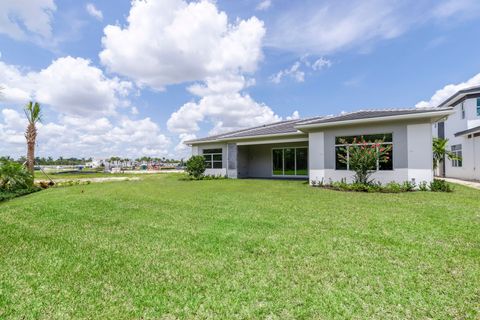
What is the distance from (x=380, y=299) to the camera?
2.77 metres

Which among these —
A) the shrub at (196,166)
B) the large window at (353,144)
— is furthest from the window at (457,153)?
the shrub at (196,166)

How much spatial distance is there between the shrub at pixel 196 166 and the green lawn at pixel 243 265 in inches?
492

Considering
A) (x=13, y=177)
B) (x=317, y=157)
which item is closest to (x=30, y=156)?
(x=13, y=177)

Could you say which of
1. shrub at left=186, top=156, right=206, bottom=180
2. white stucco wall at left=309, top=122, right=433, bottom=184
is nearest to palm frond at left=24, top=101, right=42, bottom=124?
shrub at left=186, top=156, right=206, bottom=180

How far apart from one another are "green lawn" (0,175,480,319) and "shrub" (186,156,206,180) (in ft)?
41.0

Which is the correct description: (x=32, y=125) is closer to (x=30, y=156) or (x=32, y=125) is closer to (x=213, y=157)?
(x=30, y=156)

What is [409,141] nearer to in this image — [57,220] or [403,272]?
[403,272]

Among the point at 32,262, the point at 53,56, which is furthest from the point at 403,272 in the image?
the point at 53,56

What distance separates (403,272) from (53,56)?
64.3 feet

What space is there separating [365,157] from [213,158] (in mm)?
12932

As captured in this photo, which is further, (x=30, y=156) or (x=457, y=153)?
(x=457, y=153)

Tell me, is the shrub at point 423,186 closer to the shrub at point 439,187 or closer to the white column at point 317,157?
the shrub at point 439,187

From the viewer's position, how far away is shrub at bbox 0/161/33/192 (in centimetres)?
1245

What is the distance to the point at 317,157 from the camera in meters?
13.6
